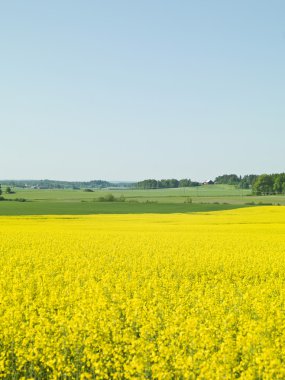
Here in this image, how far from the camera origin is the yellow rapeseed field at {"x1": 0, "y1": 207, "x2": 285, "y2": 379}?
740cm

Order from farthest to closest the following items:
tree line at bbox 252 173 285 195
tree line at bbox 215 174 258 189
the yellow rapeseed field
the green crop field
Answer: tree line at bbox 215 174 258 189 → tree line at bbox 252 173 285 195 → the green crop field → the yellow rapeseed field

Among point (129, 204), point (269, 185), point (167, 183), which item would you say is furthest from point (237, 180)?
point (129, 204)

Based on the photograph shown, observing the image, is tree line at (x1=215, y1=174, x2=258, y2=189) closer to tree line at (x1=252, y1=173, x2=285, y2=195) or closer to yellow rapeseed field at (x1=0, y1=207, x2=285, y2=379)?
tree line at (x1=252, y1=173, x2=285, y2=195)

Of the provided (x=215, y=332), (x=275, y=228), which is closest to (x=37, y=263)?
(x=215, y=332)

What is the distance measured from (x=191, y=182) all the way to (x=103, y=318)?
17802 centimetres

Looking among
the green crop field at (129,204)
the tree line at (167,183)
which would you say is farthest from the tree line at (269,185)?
the tree line at (167,183)

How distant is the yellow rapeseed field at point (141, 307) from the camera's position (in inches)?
291

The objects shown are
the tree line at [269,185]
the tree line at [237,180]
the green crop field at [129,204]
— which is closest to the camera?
the green crop field at [129,204]

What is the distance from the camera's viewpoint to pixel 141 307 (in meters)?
10.5

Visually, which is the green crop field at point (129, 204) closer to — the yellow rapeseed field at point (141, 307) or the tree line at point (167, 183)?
the yellow rapeseed field at point (141, 307)

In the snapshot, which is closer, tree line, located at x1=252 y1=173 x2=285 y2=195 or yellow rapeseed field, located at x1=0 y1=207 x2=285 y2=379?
yellow rapeseed field, located at x1=0 y1=207 x2=285 y2=379

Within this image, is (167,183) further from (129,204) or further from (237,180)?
(129,204)

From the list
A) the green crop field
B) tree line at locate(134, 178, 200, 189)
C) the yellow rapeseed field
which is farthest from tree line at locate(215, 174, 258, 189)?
the yellow rapeseed field

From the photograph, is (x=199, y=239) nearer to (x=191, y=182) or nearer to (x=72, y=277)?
(x=72, y=277)
